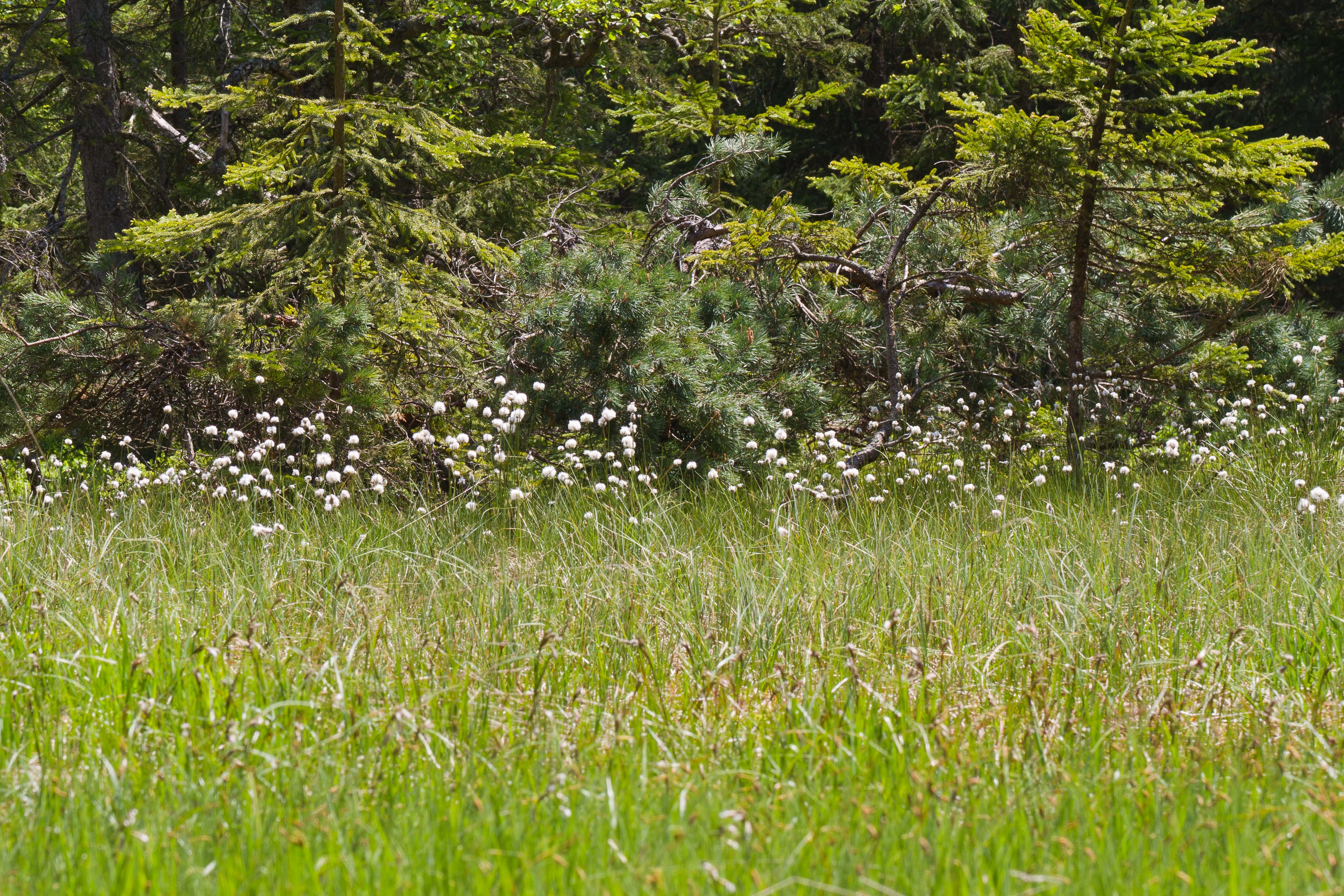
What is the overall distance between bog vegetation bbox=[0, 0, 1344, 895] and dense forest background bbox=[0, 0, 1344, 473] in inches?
1.8

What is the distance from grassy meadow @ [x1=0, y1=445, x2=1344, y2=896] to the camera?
2104 mm

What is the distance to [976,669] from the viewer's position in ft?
10.5

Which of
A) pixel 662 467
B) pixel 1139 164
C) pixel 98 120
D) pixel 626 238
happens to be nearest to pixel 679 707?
pixel 662 467

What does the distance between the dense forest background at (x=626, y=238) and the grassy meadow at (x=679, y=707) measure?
73.4 inches

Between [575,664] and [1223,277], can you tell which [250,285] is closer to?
[575,664]

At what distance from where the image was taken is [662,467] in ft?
21.9

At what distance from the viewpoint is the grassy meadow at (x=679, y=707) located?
210 centimetres

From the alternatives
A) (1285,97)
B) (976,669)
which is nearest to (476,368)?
(976,669)

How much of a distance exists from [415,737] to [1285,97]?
11.7 m

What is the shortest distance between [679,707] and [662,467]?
11.9 ft

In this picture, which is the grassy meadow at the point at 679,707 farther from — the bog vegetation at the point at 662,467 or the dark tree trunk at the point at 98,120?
the dark tree trunk at the point at 98,120

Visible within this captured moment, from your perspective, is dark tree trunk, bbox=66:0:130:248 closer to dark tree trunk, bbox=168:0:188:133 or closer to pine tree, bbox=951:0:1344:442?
dark tree trunk, bbox=168:0:188:133

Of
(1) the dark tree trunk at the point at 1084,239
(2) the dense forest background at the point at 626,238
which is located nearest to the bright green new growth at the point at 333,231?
(2) the dense forest background at the point at 626,238

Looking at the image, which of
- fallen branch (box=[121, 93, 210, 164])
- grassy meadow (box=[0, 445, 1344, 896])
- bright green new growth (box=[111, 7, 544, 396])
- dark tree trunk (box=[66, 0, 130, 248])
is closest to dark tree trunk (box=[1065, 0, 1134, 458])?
grassy meadow (box=[0, 445, 1344, 896])
